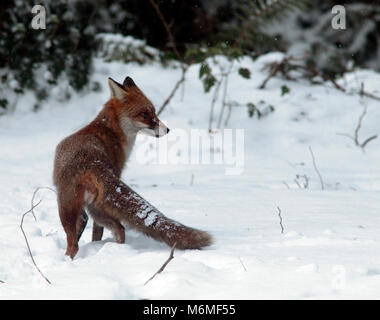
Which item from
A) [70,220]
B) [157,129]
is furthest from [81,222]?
[157,129]

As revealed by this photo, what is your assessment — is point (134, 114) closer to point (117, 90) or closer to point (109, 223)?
point (117, 90)

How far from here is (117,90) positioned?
5438mm

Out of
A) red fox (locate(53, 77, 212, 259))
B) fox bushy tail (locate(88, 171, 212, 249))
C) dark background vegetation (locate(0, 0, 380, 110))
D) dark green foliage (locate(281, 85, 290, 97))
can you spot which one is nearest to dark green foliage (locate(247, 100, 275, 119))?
dark green foliage (locate(281, 85, 290, 97))

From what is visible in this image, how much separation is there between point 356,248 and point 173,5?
8671mm

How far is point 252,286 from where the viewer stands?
312 cm

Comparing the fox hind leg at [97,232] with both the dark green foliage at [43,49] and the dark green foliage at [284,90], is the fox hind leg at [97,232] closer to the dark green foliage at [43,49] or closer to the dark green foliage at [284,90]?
the dark green foliage at [284,90]

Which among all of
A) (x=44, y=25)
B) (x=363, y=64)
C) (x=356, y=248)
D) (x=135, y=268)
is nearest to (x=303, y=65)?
(x=363, y=64)

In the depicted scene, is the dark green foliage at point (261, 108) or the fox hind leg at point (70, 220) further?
the dark green foliage at point (261, 108)

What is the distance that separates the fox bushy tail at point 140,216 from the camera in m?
4.02

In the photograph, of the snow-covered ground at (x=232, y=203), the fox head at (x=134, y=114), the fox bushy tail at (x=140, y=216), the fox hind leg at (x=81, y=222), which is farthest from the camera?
the fox head at (x=134, y=114)

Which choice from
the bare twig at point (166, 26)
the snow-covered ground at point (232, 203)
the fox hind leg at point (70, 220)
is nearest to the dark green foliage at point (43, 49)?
the snow-covered ground at point (232, 203)

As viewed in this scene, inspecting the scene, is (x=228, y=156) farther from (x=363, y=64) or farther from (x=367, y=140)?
(x=363, y=64)

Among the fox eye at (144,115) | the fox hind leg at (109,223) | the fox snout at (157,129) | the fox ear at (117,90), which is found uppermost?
the fox ear at (117,90)

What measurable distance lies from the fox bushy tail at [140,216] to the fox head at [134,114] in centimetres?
125
